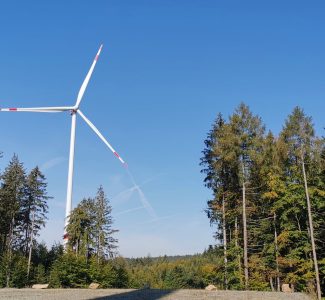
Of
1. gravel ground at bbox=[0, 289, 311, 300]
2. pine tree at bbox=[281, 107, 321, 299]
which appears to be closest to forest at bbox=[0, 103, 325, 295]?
pine tree at bbox=[281, 107, 321, 299]

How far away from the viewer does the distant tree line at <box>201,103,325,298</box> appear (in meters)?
35.8

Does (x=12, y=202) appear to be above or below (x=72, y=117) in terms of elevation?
below

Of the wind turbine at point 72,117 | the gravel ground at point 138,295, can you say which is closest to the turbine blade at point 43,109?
the wind turbine at point 72,117

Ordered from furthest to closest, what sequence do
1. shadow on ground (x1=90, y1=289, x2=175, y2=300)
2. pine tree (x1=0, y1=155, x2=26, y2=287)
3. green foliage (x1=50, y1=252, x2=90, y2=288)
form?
pine tree (x1=0, y1=155, x2=26, y2=287), green foliage (x1=50, y1=252, x2=90, y2=288), shadow on ground (x1=90, y1=289, x2=175, y2=300)

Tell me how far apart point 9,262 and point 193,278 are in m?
86.8

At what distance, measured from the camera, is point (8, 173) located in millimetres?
60094

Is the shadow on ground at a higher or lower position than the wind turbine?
lower

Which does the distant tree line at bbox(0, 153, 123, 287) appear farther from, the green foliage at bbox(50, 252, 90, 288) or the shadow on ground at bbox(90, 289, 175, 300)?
the shadow on ground at bbox(90, 289, 175, 300)

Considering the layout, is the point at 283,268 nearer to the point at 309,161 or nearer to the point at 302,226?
the point at 302,226

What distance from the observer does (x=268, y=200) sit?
4184cm

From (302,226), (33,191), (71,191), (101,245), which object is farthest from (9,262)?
(302,226)

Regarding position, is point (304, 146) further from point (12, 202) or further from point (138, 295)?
point (12, 202)

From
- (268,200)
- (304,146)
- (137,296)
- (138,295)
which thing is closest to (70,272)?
(138,295)

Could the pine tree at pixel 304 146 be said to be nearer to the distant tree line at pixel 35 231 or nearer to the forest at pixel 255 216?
the forest at pixel 255 216
